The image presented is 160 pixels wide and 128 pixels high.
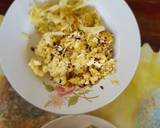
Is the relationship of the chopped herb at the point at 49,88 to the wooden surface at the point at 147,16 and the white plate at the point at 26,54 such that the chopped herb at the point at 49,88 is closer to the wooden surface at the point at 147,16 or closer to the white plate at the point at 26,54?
the white plate at the point at 26,54

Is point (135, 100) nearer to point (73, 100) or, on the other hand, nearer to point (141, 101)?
point (141, 101)

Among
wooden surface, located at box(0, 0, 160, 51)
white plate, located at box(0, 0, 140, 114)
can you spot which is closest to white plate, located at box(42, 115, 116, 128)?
white plate, located at box(0, 0, 140, 114)

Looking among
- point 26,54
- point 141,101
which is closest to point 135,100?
point 141,101

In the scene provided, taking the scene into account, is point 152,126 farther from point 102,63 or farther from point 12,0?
point 12,0

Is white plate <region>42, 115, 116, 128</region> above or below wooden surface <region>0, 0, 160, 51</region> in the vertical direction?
below

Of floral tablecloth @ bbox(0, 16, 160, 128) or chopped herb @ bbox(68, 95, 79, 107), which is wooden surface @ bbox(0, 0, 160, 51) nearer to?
floral tablecloth @ bbox(0, 16, 160, 128)

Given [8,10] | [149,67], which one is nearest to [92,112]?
[149,67]
